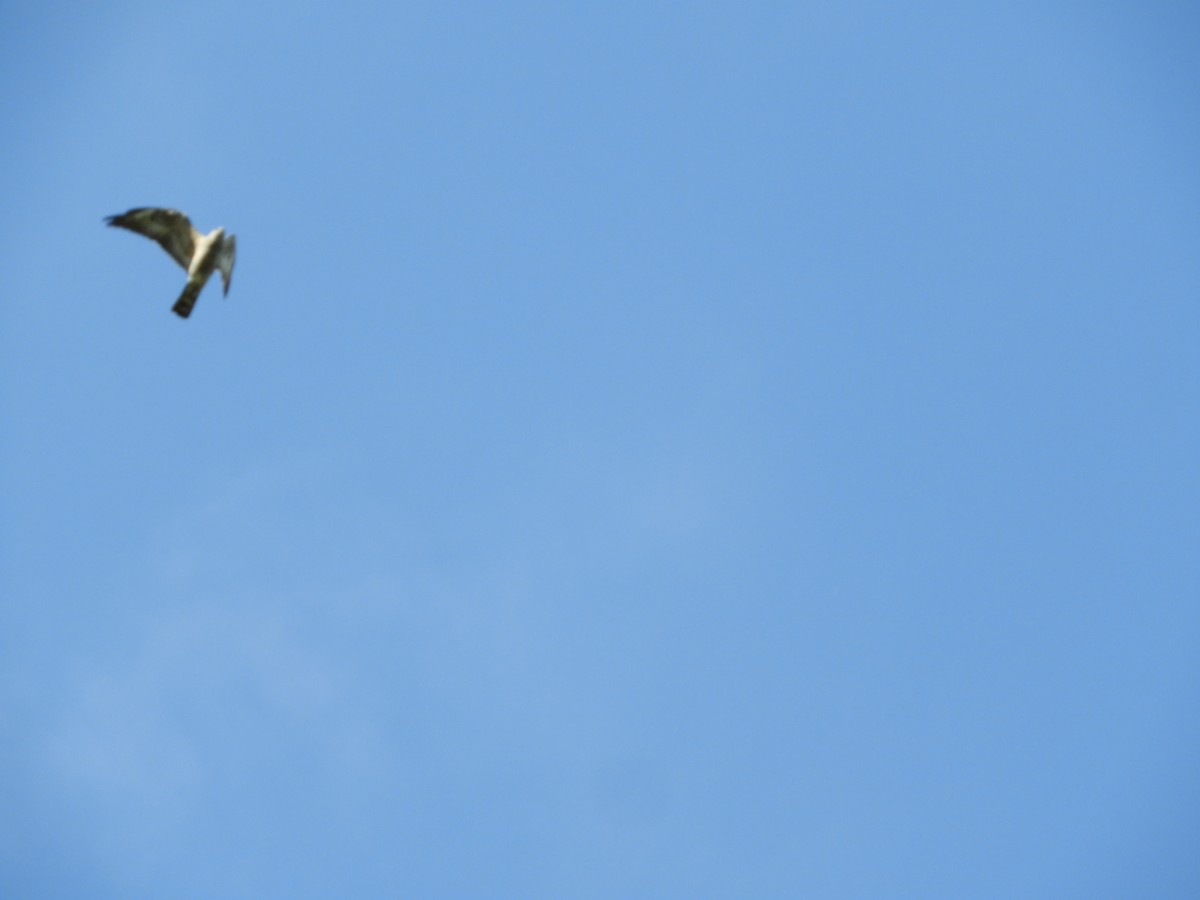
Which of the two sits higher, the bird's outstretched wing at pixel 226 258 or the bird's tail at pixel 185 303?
A: the bird's outstretched wing at pixel 226 258

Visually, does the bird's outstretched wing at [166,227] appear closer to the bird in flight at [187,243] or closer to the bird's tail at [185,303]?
the bird in flight at [187,243]

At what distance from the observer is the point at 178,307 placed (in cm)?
2083

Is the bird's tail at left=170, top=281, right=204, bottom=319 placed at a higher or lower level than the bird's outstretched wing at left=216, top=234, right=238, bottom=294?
lower

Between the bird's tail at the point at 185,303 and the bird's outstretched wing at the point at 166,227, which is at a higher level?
the bird's outstretched wing at the point at 166,227

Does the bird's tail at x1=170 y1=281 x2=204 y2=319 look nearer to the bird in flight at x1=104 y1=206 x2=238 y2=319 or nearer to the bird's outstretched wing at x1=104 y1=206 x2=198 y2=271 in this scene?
the bird in flight at x1=104 y1=206 x2=238 y2=319

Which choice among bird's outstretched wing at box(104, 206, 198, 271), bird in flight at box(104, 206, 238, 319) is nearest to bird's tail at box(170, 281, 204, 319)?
bird in flight at box(104, 206, 238, 319)

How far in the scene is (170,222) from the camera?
21.5 m

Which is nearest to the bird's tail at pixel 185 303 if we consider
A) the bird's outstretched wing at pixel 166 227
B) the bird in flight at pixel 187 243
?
the bird in flight at pixel 187 243

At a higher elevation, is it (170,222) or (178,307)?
(170,222)

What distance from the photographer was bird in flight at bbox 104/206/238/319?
21188 millimetres

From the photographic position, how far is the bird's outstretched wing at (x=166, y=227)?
21.2m

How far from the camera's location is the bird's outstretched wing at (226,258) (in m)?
21.9

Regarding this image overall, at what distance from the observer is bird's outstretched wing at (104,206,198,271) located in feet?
69.7

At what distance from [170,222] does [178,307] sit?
2.00 metres
